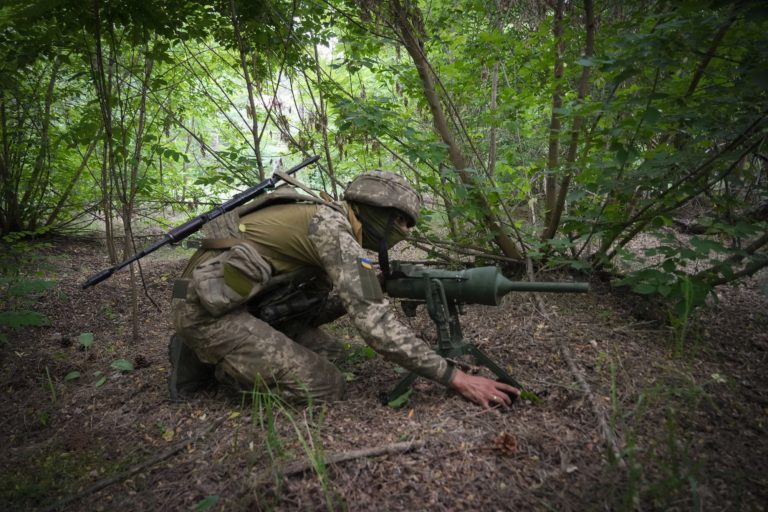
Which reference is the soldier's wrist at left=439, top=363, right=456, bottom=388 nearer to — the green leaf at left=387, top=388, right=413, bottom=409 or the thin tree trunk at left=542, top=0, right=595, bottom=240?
the green leaf at left=387, top=388, right=413, bottom=409

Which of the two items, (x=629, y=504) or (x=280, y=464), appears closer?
(x=629, y=504)

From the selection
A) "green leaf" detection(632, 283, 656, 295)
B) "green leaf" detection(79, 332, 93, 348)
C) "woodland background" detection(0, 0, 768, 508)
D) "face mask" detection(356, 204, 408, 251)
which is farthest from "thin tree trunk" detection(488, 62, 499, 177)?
"green leaf" detection(79, 332, 93, 348)

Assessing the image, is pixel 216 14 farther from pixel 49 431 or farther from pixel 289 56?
pixel 49 431

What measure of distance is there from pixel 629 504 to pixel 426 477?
2.65 ft

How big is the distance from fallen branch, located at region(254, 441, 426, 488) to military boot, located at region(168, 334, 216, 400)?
135cm

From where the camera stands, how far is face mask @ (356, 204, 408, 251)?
307 centimetres

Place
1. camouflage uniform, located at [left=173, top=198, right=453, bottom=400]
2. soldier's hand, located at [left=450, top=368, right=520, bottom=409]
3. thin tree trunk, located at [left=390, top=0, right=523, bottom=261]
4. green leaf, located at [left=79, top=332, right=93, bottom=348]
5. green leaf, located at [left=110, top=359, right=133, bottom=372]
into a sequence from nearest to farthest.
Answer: soldier's hand, located at [left=450, top=368, right=520, bottom=409]
camouflage uniform, located at [left=173, top=198, right=453, bottom=400]
green leaf, located at [left=110, top=359, right=133, bottom=372]
thin tree trunk, located at [left=390, top=0, right=523, bottom=261]
green leaf, located at [left=79, top=332, right=93, bottom=348]

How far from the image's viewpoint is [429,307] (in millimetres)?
2762

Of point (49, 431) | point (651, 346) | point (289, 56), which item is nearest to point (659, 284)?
point (651, 346)

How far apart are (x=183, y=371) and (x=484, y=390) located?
2.09 metres

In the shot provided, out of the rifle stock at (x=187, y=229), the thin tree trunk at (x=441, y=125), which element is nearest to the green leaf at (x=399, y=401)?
the rifle stock at (x=187, y=229)

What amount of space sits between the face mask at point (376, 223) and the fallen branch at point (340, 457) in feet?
4.54

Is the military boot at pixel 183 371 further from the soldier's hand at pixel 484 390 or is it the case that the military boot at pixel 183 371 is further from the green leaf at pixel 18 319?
the soldier's hand at pixel 484 390

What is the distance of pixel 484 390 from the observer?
2551 mm
